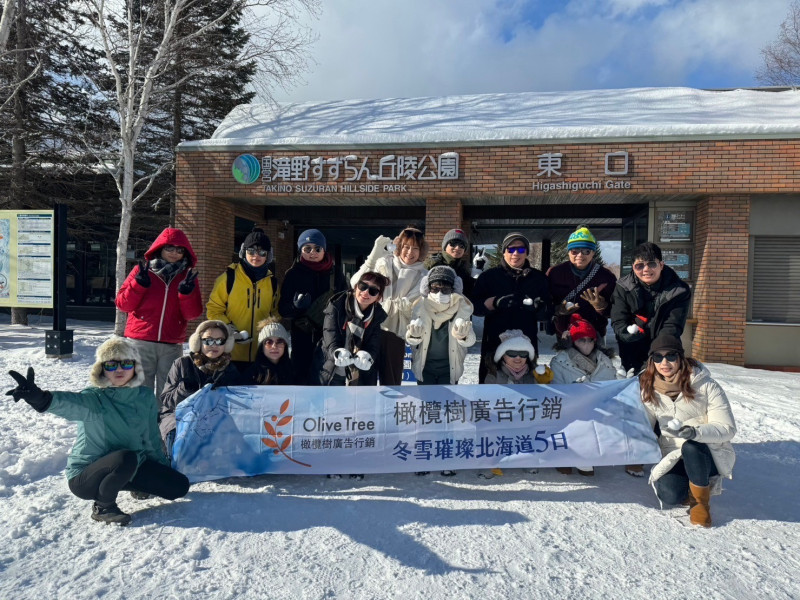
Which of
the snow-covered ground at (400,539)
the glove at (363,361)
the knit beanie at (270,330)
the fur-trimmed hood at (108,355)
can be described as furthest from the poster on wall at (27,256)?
the glove at (363,361)

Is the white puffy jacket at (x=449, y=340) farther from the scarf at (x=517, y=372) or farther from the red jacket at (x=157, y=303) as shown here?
the red jacket at (x=157, y=303)

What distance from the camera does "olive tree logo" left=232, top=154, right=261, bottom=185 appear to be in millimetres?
9961

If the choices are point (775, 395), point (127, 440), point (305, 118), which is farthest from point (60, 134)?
point (775, 395)

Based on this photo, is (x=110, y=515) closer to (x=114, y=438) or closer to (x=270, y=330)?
(x=114, y=438)

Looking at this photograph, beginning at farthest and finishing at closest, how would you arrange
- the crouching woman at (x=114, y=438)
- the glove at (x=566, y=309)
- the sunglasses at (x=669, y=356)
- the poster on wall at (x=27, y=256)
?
the poster on wall at (x=27, y=256) < the glove at (x=566, y=309) < the sunglasses at (x=669, y=356) < the crouching woman at (x=114, y=438)

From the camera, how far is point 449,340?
3766 mm

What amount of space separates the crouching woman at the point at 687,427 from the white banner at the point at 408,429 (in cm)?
17

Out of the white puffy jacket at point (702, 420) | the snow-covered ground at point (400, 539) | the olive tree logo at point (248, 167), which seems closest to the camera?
the snow-covered ground at point (400, 539)

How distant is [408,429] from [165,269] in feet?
7.38

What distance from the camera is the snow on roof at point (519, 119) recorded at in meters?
8.97

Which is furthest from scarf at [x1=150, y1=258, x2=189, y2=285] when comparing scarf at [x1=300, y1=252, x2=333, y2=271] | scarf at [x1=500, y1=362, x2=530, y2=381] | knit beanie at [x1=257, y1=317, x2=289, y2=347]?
scarf at [x1=500, y1=362, x2=530, y2=381]

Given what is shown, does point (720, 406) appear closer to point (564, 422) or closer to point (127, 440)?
point (564, 422)

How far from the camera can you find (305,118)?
11445 mm

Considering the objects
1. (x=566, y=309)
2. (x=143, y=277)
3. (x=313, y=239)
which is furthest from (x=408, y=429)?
(x=143, y=277)
